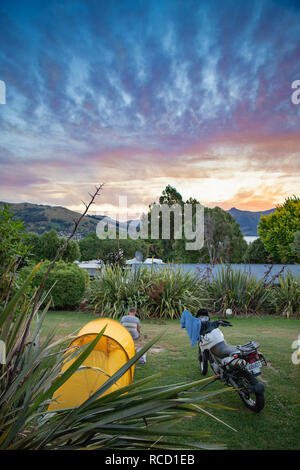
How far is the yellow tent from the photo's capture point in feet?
10.4

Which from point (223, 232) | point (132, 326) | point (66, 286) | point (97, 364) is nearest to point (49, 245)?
point (66, 286)

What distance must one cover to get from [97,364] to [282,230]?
25979 mm

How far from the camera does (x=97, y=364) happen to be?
3.58 metres

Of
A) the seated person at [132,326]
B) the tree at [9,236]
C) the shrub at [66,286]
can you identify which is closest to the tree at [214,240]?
the shrub at [66,286]

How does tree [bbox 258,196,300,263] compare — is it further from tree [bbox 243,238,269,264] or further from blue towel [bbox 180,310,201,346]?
blue towel [bbox 180,310,201,346]

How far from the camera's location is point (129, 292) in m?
9.37

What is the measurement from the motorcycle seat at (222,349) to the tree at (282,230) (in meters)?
23.2

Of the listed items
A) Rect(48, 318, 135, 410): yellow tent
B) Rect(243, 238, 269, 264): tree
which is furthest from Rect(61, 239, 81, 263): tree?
Rect(243, 238, 269, 264): tree

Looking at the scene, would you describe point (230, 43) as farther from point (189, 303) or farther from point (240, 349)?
point (240, 349)

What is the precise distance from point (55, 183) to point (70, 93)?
3.44 meters

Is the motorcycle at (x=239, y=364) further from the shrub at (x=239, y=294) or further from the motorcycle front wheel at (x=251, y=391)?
the shrub at (x=239, y=294)

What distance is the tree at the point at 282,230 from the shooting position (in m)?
25.6

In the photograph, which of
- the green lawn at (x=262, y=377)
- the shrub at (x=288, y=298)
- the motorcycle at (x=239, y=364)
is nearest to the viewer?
the green lawn at (x=262, y=377)
